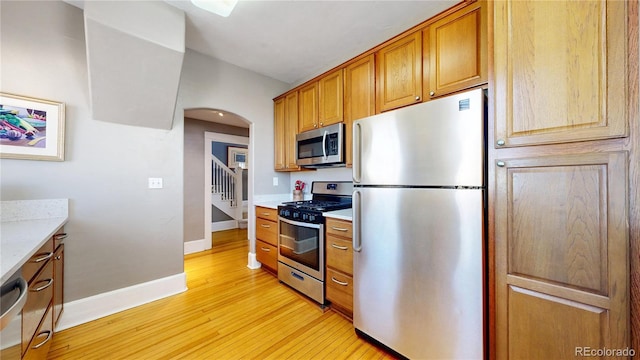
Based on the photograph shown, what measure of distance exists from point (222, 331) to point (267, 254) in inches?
44.0

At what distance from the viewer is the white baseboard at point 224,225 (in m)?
5.31

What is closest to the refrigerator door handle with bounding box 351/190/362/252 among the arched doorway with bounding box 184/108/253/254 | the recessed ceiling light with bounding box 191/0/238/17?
the recessed ceiling light with bounding box 191/0/238/17

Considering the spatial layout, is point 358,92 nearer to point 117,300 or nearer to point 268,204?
point 268,204

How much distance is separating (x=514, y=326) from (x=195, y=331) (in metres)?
2.14

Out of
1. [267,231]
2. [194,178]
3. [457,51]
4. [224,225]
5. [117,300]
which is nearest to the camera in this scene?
[457,51]

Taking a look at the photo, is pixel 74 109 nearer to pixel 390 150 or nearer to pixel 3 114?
pixel 3 114

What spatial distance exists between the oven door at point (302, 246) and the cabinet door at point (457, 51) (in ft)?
5.14

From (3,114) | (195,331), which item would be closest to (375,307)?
(195,331)

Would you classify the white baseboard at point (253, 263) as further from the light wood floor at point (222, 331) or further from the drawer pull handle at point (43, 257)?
the drawer pull handle at point (43, 257)

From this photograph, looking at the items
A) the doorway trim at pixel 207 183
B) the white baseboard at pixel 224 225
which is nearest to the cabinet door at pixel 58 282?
the doorway trim at pixel 207 183

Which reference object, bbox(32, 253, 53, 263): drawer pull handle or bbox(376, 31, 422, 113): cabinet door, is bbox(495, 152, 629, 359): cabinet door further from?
bbox(32, 253, 53, 263): drawer pull handle

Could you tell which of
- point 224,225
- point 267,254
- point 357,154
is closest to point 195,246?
point 224,225

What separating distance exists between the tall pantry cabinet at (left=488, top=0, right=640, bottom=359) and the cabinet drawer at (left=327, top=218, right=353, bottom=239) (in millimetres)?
989

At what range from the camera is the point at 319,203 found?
276cm
